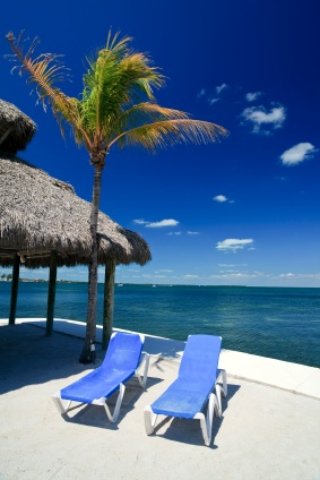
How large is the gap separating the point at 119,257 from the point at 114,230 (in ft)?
2.40

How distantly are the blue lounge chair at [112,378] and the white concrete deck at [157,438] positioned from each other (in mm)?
223

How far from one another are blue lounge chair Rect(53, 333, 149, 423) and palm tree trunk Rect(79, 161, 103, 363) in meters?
0.96

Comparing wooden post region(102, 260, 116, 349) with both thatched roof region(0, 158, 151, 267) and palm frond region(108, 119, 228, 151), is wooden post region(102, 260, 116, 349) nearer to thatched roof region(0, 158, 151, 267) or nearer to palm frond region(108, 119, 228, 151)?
thatched roof region(0, 158, 151, 267)

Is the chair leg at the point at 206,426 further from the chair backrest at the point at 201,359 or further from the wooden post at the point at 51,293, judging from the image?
the wooden post at the point at 51,293

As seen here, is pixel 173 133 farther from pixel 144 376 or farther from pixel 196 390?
pixel 196 390

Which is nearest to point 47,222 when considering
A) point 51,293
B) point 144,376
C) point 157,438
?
point 144,376

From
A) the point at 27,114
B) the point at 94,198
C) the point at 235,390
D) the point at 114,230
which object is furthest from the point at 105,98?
the point at 235,390

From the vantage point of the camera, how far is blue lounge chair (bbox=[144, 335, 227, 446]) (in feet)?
10.2

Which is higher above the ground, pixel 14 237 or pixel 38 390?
pixel 14 237

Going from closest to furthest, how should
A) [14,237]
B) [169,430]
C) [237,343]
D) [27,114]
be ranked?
[169,430]
[14,237]
[27,114]
[237,343]

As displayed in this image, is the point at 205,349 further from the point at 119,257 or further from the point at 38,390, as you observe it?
the point at 119,257

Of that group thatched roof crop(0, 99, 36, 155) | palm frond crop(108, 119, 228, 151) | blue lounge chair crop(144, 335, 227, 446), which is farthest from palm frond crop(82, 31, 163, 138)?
blue lounge chair crop(144, 335, 227, 446)

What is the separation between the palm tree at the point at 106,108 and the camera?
556 centimetres

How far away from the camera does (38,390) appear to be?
14.5ft
